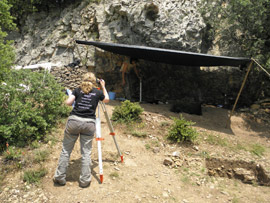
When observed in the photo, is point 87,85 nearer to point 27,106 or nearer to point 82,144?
point 82,144

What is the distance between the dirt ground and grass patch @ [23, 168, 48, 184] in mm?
91

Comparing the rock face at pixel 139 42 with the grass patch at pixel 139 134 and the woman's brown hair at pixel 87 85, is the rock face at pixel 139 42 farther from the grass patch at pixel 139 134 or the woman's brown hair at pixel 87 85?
the woman's brown hair at pixel 87 85

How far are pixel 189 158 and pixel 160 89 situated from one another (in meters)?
5.73

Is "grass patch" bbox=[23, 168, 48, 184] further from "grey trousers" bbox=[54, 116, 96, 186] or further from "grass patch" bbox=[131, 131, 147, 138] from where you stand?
"grass patch" bbox=[131, 131, 147, 138]

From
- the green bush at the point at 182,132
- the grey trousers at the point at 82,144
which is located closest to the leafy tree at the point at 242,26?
the green bush at the point at 182,132

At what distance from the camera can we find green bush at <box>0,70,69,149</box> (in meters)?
3.95

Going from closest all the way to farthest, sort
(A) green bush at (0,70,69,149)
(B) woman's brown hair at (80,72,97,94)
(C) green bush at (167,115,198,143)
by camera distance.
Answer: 1. (B) woman's brown hair at (80,72,97,94)
2. (A) green bush at (0,70,69,149)
3. (C) green bush at (167,115,198,143)

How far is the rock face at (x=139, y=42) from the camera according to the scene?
7.78m

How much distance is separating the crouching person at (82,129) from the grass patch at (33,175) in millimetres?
400

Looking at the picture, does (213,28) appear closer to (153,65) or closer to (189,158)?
(153,65)

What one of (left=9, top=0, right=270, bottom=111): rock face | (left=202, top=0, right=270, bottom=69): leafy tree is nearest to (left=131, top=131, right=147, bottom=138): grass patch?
(left=9, top=0, right=270, bottom=111): rock face

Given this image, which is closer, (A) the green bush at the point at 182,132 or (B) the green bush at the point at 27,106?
(B) the green bush at the point at 27,106

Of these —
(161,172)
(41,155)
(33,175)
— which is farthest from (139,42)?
(33,175)

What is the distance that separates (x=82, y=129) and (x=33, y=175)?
1.33 m
